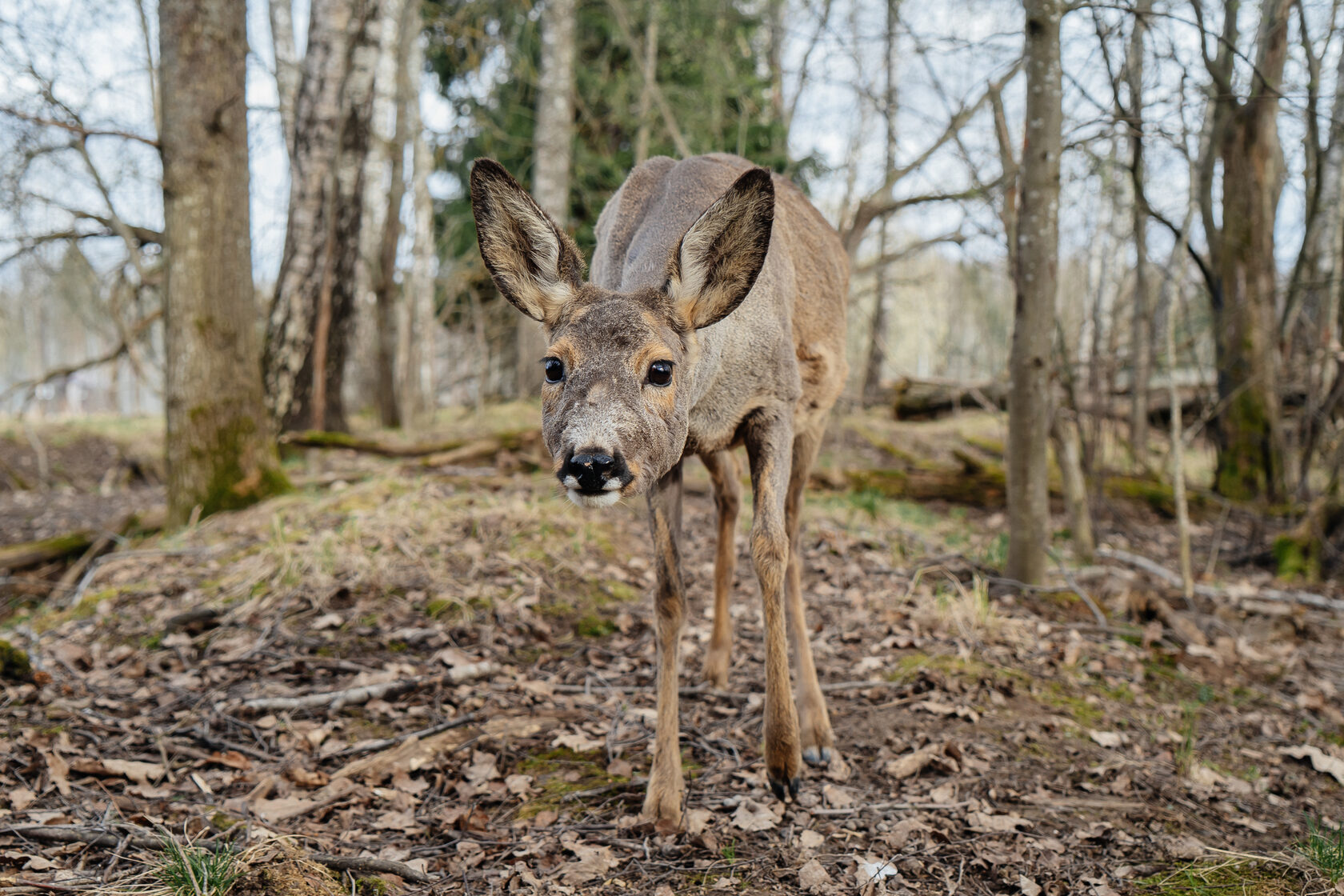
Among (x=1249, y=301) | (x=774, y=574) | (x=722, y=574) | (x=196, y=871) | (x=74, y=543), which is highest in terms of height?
(x=1249, y=301)

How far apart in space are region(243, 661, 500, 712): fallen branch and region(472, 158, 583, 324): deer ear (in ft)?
7.69

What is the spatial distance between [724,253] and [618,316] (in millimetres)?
511

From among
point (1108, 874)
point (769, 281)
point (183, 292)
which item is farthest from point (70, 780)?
point (183, 292)

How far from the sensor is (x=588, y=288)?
3.23 meters

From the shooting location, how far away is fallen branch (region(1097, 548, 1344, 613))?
21.8ft

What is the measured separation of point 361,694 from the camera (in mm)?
4457

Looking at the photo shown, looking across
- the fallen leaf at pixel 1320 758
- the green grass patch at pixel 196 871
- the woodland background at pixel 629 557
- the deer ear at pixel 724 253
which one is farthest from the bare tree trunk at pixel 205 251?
the fallen leaf at pixel 1320 758

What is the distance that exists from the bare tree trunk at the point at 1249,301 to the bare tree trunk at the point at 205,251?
1045 centimetres

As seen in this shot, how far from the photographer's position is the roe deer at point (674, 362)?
9.55 ft

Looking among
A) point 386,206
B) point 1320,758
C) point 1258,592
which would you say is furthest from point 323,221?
point 1320,758

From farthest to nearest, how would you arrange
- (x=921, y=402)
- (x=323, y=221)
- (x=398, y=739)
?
1. (x=921, y=402)
2. (x=323, y=221)
3. (x=398, y=739)

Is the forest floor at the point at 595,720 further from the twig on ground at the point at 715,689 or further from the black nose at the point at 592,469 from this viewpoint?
the black nose at the point at 592,469

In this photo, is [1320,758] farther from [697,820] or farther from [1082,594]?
[697,820]

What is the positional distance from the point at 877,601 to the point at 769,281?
3.06 m
